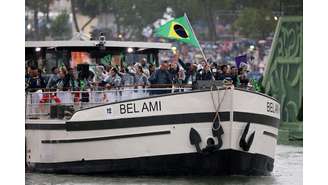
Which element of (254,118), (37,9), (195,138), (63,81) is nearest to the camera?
(195,138)

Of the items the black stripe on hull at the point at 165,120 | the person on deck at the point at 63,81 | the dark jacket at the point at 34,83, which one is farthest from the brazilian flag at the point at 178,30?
the dark jacket at the point at 34,83

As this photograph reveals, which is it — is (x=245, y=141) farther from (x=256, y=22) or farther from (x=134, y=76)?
(x=256, y=22)

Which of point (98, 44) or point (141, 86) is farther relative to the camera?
point (98, 44)

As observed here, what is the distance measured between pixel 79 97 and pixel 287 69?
19.2m

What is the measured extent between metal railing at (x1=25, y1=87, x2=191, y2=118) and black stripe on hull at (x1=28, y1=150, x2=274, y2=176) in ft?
3.96

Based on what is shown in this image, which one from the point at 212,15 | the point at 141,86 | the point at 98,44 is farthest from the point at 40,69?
the point at 212,15

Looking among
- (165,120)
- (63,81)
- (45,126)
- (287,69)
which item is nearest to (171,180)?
(165,120)

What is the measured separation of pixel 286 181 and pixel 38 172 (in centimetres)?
473

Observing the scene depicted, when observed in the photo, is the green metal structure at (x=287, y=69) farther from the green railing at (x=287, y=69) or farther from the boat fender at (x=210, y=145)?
the boat fender at (x=210, y=145)

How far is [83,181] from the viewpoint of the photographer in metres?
20.0

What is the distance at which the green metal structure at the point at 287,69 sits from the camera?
38.9 metres

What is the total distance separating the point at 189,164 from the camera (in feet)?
64.5

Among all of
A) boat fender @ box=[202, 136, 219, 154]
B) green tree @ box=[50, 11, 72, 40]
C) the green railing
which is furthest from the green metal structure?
green tree @ box=[50, 11, 72, 40]
